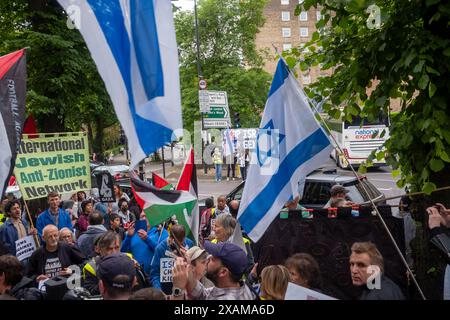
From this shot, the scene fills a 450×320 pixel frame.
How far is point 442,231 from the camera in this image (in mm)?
4480

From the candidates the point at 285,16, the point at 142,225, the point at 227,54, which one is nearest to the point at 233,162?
the point at 227,54

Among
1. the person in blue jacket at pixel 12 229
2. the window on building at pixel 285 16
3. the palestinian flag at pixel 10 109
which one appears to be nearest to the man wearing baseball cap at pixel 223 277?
the palestinian flag at pixel 10 109

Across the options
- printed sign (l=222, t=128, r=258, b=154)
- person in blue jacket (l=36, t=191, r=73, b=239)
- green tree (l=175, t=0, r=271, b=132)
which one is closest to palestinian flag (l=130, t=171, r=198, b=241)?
person in blue jacket (l=36, t=191, r=73, b=239)

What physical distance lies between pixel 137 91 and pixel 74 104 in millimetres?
9953

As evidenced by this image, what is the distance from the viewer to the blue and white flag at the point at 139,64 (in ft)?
12.0

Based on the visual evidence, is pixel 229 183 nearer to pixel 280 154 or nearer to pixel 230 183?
pixel 230 183

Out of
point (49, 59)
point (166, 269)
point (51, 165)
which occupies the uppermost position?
point (49, 59)

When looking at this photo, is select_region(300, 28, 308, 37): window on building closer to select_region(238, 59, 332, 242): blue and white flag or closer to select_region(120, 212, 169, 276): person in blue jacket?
select_region(120, 212, 169, 276): person in blue jacket

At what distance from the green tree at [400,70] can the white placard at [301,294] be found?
196 centimetres

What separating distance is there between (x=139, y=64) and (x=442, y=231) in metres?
3.10

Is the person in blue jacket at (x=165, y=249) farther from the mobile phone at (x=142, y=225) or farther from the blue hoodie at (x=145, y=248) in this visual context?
the mobile phone at (x=142, y=225)

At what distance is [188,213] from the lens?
608 centimetres
